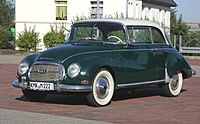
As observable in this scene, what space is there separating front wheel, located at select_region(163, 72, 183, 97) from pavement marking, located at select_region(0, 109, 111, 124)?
4.26m

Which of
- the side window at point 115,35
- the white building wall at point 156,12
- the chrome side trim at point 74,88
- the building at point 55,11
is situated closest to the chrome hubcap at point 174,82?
the side window at point 115,35

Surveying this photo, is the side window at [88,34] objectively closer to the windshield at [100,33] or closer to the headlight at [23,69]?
the windshield at [100,33]

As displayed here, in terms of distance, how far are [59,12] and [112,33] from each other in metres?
30.3

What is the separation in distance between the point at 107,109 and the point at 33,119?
197 cm

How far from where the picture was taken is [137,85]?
1170cm

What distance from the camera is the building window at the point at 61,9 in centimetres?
4175

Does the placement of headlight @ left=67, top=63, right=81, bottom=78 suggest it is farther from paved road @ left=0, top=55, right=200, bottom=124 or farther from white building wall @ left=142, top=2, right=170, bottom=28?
white building wall @ left=142, top=2, right=170, bottom=28

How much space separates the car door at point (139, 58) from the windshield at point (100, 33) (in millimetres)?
253

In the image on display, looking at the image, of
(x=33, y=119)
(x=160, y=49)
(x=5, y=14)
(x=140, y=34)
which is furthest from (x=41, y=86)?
(x=5, y=14)

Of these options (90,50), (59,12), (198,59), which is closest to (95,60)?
(90,50)

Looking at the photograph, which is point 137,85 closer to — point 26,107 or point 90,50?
point 90,50

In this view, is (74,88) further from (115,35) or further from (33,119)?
(115,35)

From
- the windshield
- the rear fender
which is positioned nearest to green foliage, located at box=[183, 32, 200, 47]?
the rear fender

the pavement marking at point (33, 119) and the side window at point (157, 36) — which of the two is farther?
the side window at point (157, 36)
